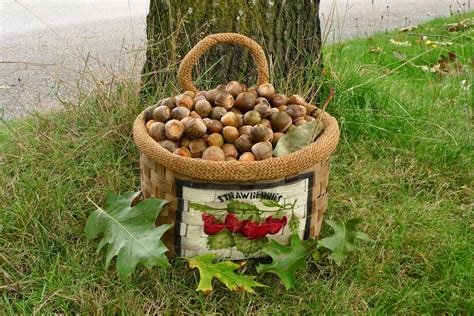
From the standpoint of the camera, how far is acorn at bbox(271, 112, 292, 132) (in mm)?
2002

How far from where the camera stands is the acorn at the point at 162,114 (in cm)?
200

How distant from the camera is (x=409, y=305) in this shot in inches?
73.2

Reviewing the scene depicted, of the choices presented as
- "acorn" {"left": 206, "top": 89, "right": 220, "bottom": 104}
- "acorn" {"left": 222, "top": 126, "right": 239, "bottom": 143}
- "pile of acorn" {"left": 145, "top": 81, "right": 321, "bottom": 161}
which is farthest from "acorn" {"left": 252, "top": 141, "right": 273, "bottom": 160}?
"acorn" {"left": 206, "top": 89, "right": 220, "bottom": 104}

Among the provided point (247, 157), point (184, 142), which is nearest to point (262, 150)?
point (247, 157)

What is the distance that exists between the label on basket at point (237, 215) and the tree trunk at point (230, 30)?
91 centimetres

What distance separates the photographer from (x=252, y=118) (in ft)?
6.55

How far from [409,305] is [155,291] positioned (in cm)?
80

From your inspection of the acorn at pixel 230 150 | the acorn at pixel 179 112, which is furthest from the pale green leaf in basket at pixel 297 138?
the acorn at pixel 179 112

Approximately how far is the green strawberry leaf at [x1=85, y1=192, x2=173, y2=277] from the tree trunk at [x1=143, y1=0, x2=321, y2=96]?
83 centimetres

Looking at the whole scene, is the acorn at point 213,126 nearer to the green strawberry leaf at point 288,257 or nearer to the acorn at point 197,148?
the acorn at point 197,148

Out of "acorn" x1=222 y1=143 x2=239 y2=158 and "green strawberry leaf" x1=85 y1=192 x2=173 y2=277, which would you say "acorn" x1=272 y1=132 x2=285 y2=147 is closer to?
"acorn" x1=222 y1=143 x2=239 y2=158

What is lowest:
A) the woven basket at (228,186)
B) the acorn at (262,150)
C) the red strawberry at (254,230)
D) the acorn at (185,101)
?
the red strawberry at (254,230)

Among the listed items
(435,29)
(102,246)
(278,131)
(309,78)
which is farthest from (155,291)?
(435,29)

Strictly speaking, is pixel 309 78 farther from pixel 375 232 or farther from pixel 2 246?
pixel 2 246
